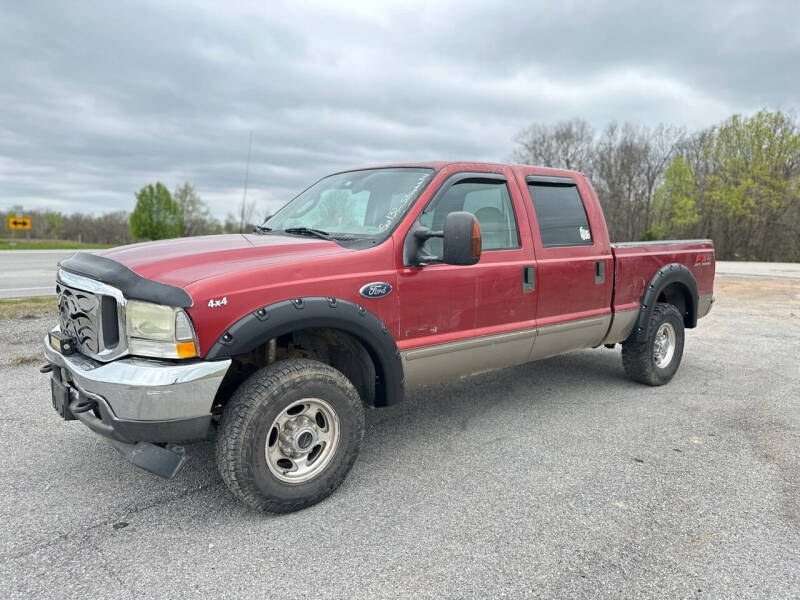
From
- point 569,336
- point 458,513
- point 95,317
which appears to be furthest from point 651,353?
point 95,317

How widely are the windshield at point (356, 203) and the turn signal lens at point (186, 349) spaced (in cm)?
128

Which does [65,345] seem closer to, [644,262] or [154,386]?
[154,386]

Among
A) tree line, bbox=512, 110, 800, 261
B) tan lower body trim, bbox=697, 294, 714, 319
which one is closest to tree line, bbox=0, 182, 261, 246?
tree line, bbox=512, 110, 800, 261

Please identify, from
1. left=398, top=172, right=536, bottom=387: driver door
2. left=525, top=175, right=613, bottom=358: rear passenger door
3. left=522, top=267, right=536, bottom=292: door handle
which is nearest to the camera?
left=398, top=172, right=536, bottom=387: driver door

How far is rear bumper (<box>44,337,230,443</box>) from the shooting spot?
256 centimetres

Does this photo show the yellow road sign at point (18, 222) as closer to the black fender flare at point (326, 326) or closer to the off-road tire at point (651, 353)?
the off-road tire at point (651, 353)

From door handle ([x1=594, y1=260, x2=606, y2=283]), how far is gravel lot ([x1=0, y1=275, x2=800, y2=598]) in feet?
3.67

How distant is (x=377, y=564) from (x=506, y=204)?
8.74 ft

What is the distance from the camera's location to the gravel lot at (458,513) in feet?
8.00

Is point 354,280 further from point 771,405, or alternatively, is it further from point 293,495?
point 771,405

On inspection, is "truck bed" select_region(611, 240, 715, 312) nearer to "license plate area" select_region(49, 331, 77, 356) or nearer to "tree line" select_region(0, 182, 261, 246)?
"license plate area" select_region(49, 331, 77, 356)

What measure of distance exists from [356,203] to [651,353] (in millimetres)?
3291

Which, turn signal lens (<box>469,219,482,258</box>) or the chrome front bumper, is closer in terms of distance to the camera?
the chrome front bumper

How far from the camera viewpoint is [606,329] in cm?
488
